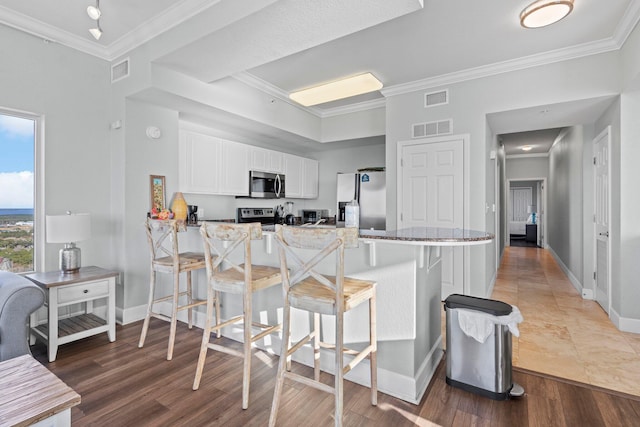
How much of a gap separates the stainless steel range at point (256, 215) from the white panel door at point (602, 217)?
14.8 ft

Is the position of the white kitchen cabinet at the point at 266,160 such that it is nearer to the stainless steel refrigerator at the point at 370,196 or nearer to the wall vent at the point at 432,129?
the stainless steel refrigerator at the point at 370,196

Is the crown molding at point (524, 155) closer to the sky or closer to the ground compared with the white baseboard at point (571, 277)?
closer to the sky

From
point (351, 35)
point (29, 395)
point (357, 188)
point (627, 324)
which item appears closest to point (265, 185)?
point (357, 188)

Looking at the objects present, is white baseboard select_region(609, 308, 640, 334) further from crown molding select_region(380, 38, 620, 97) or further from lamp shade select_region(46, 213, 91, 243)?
lamp shade select_region(46, 213, 91, 243)

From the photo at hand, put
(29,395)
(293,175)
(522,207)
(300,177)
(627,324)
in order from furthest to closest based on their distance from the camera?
1. (522,207)
2. (300,177)
3. (293,175)
4. (627,324)
5. (29,395)

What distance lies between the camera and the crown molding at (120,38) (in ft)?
8.54

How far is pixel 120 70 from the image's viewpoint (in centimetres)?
329

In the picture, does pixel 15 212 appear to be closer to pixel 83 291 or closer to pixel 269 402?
pixel 83 291

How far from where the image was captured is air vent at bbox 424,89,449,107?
12.8ft

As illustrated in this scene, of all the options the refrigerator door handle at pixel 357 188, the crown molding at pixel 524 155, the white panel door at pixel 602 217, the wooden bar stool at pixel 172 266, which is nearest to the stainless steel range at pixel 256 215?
the refrigerator door handle at pixel 357 188

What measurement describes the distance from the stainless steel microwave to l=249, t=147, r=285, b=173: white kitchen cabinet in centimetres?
8

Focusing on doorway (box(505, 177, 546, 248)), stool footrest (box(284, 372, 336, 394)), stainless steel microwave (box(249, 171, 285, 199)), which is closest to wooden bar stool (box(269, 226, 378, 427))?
stool footrest (box(284, 372, 336, 394))

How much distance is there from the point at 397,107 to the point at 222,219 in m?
2.99

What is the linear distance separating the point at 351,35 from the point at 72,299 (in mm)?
3346
